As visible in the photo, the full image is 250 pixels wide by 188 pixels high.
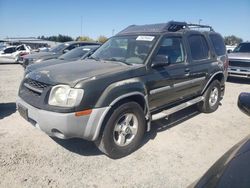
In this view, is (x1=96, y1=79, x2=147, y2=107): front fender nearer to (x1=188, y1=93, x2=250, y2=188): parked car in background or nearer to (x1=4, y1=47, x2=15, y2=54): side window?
(x1=188, y1=93, x2=250, y2=188): parked car in background

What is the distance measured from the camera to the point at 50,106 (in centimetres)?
328

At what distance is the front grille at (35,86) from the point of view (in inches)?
139

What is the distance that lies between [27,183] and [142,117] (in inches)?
75.6

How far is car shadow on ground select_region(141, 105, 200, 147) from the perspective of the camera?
469 cm

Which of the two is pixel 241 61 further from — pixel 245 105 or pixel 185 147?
pixel 245 105

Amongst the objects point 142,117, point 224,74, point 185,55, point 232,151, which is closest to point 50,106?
point 142,117

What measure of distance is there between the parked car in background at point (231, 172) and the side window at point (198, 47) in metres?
3.46

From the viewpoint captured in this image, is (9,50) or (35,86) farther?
(9,50)

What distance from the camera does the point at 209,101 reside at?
6031mm

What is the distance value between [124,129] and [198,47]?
281 cm

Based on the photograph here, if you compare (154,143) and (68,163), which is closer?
(68,163)

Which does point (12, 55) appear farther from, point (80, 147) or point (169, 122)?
point (80, 147)

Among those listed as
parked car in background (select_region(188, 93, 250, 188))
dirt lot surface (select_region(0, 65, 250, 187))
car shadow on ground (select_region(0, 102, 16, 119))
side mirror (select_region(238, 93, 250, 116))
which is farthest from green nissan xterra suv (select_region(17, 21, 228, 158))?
car shadow on ground (select_region(0, 102, 16, 119))

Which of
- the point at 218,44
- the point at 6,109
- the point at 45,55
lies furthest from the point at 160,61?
the point at 45,55
